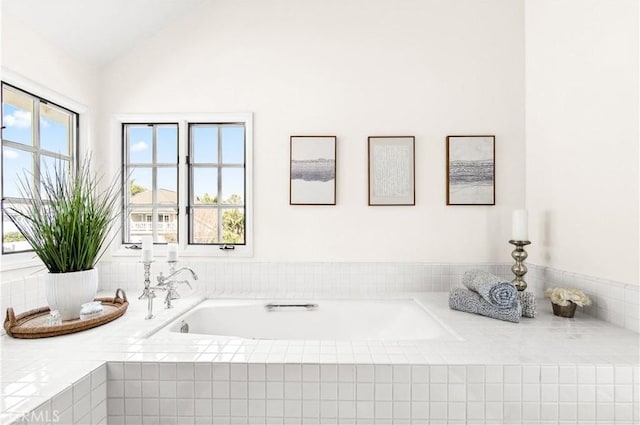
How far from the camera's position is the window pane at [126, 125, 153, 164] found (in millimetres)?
2439

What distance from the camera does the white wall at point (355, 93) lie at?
230 cm

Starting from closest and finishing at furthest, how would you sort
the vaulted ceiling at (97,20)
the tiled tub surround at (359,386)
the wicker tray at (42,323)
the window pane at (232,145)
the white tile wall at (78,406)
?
the white tile wall at (78,406) → the tiled tub surround at (359,386) → the wicker tray at (42,323) → the vaulted ceiling at (97,20) → the window pane at (232,145)

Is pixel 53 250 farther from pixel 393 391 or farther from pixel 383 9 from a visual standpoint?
pixel 383 9

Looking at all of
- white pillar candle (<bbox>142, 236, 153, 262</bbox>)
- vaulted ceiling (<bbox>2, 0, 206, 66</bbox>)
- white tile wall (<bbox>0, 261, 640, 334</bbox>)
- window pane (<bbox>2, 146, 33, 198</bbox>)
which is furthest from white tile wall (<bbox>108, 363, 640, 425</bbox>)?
vaulted ceiling (<bbox>2, 0, 206, 66</bbox>)

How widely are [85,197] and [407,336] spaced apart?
1851mm

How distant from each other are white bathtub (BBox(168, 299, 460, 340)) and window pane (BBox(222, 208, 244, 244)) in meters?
0.50

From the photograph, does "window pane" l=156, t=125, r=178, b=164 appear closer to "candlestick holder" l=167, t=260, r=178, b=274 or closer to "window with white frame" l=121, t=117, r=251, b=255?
"window with white frame" l=121, t=117, r=251, b=255

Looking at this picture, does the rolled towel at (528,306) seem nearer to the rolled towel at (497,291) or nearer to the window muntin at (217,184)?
the rolled towel at (497,291)

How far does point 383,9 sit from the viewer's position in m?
2.32

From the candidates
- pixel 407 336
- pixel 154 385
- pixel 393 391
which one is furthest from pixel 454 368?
pixel 154 385

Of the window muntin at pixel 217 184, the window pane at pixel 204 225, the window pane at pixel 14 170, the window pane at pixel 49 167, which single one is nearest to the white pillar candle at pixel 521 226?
the window muntin at pixel 217 184

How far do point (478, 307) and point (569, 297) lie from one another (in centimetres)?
45

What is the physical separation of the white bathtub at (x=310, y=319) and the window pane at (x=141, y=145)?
119 cm

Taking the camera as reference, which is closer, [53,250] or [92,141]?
[53,250]
